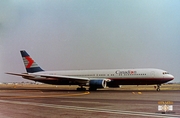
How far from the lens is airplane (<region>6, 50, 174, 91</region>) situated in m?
33.8

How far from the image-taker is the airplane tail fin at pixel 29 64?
45.5 meters

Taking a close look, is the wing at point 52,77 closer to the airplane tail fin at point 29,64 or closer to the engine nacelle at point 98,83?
the engine nacelle at point 98,83

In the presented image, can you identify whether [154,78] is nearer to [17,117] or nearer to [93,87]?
[93,87]

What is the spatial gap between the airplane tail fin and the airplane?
5.19 feet

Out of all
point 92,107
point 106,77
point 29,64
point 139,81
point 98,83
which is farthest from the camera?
point 29,64

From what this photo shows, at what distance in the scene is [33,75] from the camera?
42.1 m

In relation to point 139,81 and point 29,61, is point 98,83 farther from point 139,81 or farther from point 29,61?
point 29,61

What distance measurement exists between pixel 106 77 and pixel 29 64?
1595cm

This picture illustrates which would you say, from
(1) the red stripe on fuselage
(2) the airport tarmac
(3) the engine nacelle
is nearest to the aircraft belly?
(3) the engine nacelle

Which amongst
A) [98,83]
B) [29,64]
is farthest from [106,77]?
[29,64]

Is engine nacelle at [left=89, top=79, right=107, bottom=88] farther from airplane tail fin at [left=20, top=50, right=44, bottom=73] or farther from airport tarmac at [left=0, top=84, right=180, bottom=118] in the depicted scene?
airport tarmac at [left=0, top=84, right=180, bottom=118]

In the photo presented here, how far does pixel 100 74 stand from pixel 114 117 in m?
28.1

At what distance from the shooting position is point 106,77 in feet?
119

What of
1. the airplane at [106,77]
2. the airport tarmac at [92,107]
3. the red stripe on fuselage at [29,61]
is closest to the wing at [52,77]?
the airplane at [106,77]
